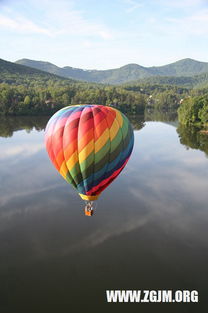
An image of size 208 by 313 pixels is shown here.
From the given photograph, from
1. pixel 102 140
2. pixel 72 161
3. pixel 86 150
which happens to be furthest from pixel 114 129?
pixel 72 161

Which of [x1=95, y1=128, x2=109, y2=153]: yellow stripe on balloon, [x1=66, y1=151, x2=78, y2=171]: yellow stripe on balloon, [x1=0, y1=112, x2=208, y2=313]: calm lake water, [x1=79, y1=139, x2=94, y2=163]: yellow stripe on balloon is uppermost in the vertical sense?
[x1=95, y1=128, x2=109, y2=153]: yellow stripe on balloon

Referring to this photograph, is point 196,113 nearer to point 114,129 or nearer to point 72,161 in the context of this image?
point 114,129

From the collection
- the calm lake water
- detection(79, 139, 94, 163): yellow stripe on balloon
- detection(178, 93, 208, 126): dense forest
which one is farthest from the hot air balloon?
detection(178, 93, 208, 126): dense forest

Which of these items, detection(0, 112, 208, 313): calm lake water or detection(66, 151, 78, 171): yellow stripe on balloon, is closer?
detection(66, 151, 78, 171): yellow stripe on balloon

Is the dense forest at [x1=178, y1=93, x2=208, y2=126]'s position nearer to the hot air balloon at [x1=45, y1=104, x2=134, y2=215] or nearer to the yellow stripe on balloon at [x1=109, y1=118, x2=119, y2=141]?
the hot air balloon at [x1=45, y1=104, x2=134, y2=215]

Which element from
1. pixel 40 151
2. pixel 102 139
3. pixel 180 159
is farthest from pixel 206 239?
pixel 40 151

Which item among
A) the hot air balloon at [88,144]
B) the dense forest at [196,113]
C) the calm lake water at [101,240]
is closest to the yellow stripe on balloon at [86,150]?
the hot air balloon at [88,144]
